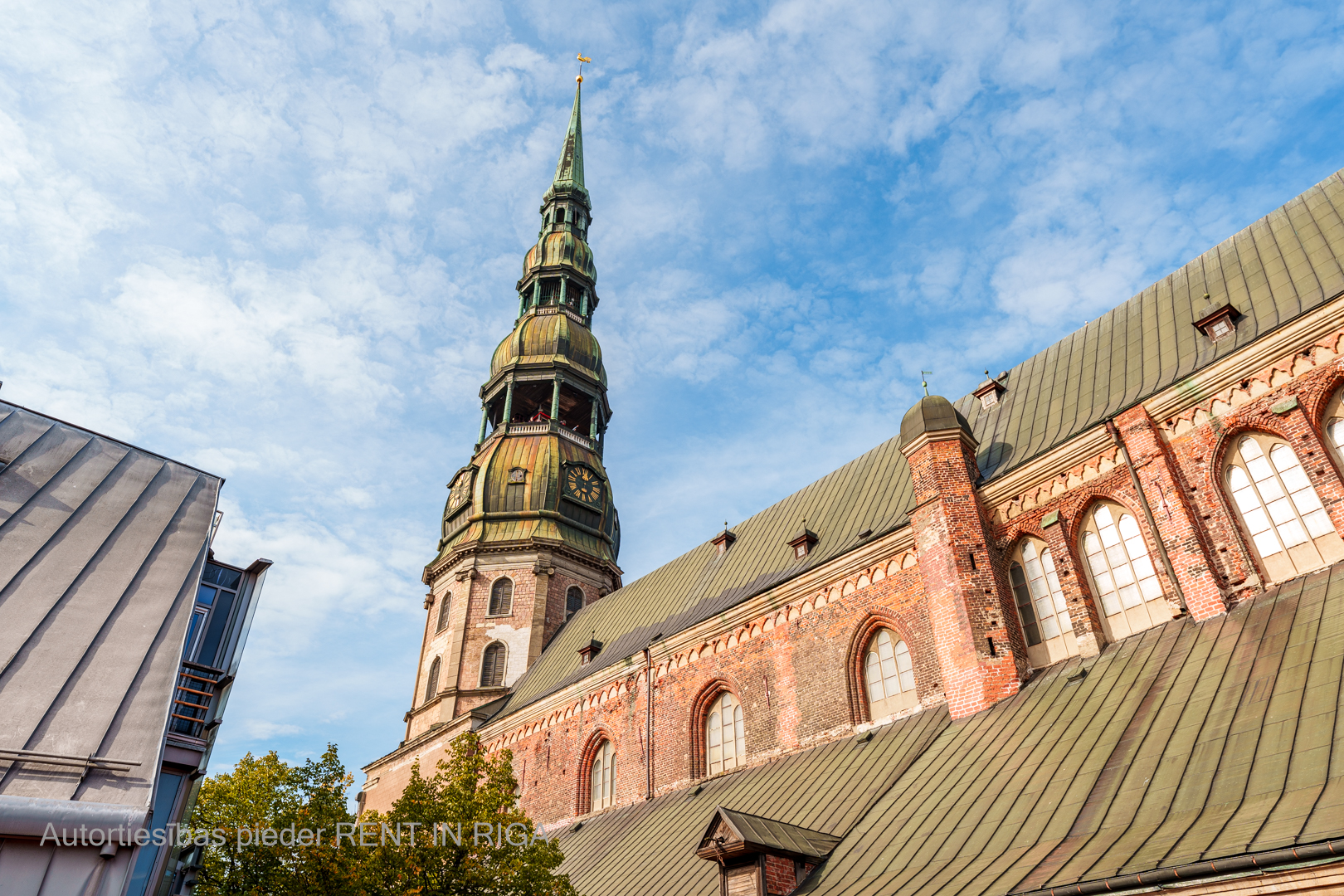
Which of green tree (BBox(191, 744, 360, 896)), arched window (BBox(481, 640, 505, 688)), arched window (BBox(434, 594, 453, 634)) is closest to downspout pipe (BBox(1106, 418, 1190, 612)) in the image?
green tree (BBox(191, 744, 360, 896))

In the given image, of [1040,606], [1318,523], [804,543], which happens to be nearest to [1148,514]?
[1318,523]

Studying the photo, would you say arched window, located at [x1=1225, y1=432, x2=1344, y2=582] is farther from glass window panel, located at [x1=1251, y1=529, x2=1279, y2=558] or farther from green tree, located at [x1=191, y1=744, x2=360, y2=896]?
green tree, located at [x1=191, y1=744, x2=360, y2=896]

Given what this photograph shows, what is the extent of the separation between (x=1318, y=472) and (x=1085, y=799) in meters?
6.17

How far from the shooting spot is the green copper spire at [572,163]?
44906 millimetres

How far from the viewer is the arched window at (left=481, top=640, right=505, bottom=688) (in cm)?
2983

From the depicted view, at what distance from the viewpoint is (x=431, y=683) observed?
31344 mm

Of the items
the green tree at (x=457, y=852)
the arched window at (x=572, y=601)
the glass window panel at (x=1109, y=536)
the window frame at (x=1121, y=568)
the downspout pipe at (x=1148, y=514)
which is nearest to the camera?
the green tree at (x=457, y=852)

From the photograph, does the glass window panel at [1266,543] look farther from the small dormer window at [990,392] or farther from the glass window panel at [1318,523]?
the small dormer window at [990,392]

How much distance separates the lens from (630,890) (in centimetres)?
1491

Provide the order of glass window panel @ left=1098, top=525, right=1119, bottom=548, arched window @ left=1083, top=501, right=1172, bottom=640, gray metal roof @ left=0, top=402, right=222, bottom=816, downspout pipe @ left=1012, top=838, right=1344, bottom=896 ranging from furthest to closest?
glass window panel @ left=1098, top=525, right=1119, bottom=548 → arched window @ left=1083, top=501, right=1172, bottom=640 → gray metal roof @ left=0, top=402, right=222, bottom=816 → downspout pipe @ left=1012, top=838, right=1344, bottom=896

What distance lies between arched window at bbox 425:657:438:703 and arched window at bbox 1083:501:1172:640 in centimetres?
2407

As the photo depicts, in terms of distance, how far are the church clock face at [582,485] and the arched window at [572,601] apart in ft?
11.9

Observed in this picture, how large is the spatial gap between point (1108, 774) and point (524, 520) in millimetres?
25170

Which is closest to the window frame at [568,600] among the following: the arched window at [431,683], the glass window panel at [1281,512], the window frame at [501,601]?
the window frame at [501,601]
